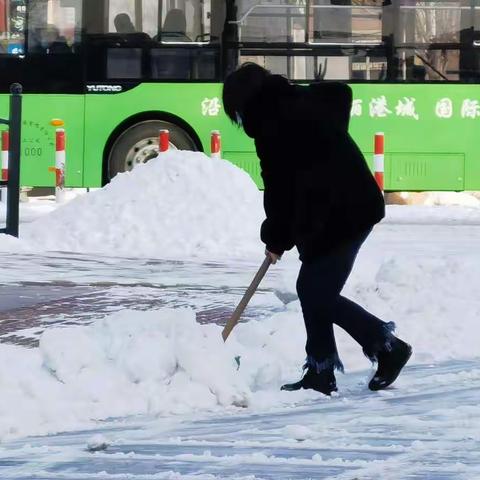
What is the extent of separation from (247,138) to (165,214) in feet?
16.6

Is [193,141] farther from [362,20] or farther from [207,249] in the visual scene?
[207,249]

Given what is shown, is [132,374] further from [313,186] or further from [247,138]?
[247,138]

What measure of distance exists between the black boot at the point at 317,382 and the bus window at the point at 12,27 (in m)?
12.3

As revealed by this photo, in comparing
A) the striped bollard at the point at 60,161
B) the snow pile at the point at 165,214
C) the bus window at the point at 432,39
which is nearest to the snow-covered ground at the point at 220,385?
the snow pile at the point at 165,214

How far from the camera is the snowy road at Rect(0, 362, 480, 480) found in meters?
5.07

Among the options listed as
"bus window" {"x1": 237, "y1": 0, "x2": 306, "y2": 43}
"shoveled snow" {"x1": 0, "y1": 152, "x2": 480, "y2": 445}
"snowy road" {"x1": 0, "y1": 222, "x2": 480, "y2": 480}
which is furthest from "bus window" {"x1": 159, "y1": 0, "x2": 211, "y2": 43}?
"snowy road" {"x1": 0, "y1": 222, "x2": 480, "y2": 480}

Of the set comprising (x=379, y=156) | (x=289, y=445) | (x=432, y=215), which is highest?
(x=379, y=156)

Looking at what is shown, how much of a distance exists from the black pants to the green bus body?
11866mm

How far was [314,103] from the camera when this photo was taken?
255 inches

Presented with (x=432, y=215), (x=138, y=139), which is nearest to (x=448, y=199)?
(x=432, y=215)

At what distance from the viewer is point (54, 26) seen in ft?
60.5

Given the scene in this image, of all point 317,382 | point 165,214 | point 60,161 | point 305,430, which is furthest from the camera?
point 60,161

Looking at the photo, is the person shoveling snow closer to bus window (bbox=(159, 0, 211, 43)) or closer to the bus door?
bus window (bbox=(159, 0, 211, 43))

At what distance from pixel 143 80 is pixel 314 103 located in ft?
39.9
